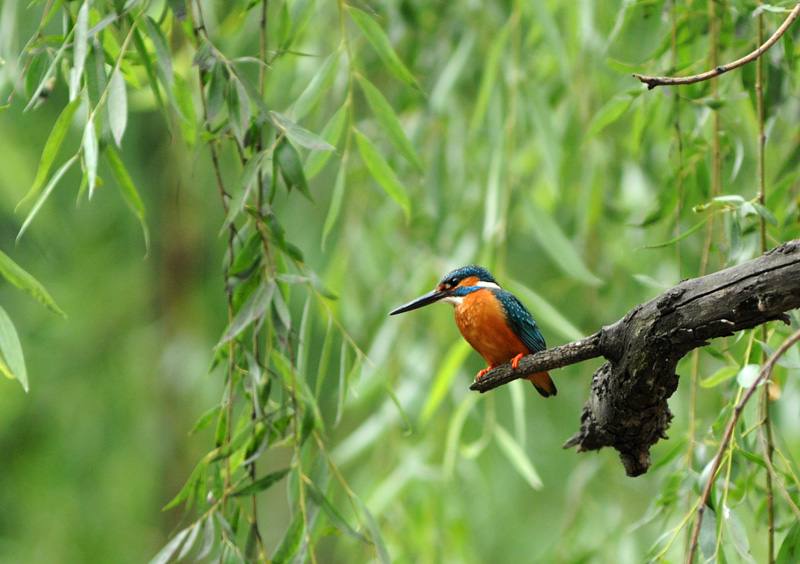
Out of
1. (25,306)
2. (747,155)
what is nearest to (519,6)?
(747,155)

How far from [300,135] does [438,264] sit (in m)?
1.24

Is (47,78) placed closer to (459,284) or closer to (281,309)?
(281,309)

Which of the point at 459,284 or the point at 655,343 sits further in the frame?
the point at 459,284

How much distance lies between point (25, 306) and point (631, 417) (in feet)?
10.2

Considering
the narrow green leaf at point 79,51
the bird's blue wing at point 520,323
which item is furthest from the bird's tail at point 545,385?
the narrow green leaf at point 79,51

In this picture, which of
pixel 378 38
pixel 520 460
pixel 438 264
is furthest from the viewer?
pixel 438 264

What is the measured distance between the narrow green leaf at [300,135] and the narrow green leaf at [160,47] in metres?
0.19

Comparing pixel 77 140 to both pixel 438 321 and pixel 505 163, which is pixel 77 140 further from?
pixel 505 163

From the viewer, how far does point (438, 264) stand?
2.60 m

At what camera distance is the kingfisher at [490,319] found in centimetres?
178

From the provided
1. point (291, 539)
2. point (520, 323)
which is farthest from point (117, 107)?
point (520, 323)

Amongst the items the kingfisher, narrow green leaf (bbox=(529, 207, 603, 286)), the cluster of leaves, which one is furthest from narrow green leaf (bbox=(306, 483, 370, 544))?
narrow green leaf (bbox=(529, 207, 603, 286))

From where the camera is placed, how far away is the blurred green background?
6.61 ft

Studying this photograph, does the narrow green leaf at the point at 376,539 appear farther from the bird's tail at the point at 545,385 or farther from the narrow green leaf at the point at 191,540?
the bird's tail at the point at 545,385
